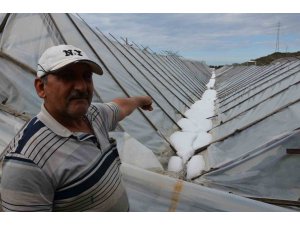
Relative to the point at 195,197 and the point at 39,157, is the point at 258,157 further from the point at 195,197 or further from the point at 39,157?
the point at 39,157

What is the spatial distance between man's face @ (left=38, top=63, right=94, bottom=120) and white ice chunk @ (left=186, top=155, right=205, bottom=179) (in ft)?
11.3

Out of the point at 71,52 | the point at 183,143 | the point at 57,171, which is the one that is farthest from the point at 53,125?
the point at 183,143

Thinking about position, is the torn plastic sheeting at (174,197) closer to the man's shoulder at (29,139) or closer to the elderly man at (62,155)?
the elderly man at (62,155)

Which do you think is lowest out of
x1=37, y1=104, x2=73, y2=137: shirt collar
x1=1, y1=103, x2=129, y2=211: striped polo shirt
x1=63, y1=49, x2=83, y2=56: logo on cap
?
x1=1, y1=103, x2=129, y2=211: striped polo shirt

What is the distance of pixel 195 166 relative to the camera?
5289 millimetres

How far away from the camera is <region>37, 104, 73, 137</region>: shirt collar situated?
172cm

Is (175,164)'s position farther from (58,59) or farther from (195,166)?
(58,59)

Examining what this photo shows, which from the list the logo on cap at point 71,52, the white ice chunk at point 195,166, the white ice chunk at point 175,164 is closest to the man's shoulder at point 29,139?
the logo on cap at point 71,52

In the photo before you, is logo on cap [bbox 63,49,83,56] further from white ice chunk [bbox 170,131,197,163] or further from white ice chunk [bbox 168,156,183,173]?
white ice chunk [bbox 170,131,197,163]

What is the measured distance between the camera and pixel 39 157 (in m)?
1.57

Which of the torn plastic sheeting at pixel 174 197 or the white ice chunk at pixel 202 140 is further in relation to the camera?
the white ice chunk at pixel 202 140

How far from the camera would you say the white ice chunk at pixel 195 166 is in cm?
502

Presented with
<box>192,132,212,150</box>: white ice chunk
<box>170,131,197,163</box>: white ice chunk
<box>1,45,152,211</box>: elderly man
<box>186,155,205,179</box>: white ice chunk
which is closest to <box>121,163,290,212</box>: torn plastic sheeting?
<box>1,45,152,211</box>: elderly man

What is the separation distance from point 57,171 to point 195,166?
154 inches
